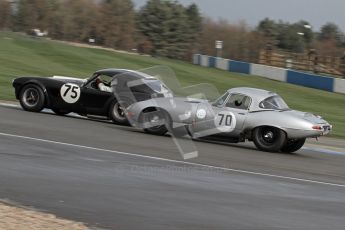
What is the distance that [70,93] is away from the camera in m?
15.6

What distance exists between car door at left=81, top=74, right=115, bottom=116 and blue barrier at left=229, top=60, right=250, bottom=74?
30.0 m

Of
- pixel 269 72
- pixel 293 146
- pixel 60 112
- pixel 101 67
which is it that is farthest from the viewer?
pixel 269 72

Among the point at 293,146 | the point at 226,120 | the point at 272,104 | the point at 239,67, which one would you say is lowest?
the point at 293,146

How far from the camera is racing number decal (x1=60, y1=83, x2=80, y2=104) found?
15.5m

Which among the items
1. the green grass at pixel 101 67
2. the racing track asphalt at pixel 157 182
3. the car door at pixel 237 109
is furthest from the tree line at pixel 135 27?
the racing track asphalt at pixel 157 182

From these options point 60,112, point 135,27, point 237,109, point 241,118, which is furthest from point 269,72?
point 135,27

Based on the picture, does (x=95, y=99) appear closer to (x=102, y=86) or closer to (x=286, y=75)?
(x=102, y=86)

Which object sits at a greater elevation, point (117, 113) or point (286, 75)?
point (286, 75)

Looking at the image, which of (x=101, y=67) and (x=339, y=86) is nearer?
(x=339, y=86)

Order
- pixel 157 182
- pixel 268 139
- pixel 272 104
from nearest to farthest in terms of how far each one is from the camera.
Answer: pixel 157 182 < pixel 268 139 < pixel 272 104

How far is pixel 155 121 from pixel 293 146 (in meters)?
3.02

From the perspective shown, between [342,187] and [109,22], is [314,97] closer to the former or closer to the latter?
[342,187]

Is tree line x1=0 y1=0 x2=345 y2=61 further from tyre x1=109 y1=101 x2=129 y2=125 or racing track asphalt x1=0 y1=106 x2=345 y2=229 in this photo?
racing track asphalt x1=0 y1=106 x2=345 y2=229

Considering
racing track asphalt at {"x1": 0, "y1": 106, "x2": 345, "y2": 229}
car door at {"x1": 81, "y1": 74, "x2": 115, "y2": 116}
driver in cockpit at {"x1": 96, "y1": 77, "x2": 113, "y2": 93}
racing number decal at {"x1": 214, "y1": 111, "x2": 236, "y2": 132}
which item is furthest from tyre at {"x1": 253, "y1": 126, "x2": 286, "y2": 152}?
driver in cockpit at {"x1": 96, "y1": 77, "x2": 113, "y2": 93}
